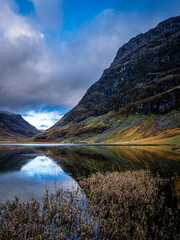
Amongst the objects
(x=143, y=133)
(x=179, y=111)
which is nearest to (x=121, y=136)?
(x=143, y=133)

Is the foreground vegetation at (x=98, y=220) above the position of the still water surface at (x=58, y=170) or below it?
above

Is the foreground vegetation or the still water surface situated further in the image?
the still water surface

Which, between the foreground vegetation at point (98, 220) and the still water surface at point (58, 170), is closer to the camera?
the foreground vegetation at point (98, 220)

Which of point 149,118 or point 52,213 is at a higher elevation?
point 149,118

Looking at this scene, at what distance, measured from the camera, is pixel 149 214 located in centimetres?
1044

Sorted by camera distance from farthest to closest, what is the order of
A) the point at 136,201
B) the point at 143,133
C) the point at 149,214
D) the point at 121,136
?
the point at 121,136 → the point at 143,133 → the point at 136,201 → the point at 149,214

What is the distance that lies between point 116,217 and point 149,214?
272 cm

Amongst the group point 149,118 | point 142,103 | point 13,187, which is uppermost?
point 142,103

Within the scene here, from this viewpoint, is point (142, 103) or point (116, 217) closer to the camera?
point (116, 217)

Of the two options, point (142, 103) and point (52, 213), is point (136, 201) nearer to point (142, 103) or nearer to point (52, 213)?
point (52, 213)

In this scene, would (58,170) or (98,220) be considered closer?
(98,220)

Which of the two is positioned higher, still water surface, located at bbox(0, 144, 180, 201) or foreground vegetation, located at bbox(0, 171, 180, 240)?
foreground vegetation, located at bbox(0, 171, 180, 240)

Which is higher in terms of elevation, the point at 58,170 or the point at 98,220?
the point at 98,220

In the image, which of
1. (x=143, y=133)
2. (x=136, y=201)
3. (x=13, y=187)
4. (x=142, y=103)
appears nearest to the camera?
(x=136, y=201)
